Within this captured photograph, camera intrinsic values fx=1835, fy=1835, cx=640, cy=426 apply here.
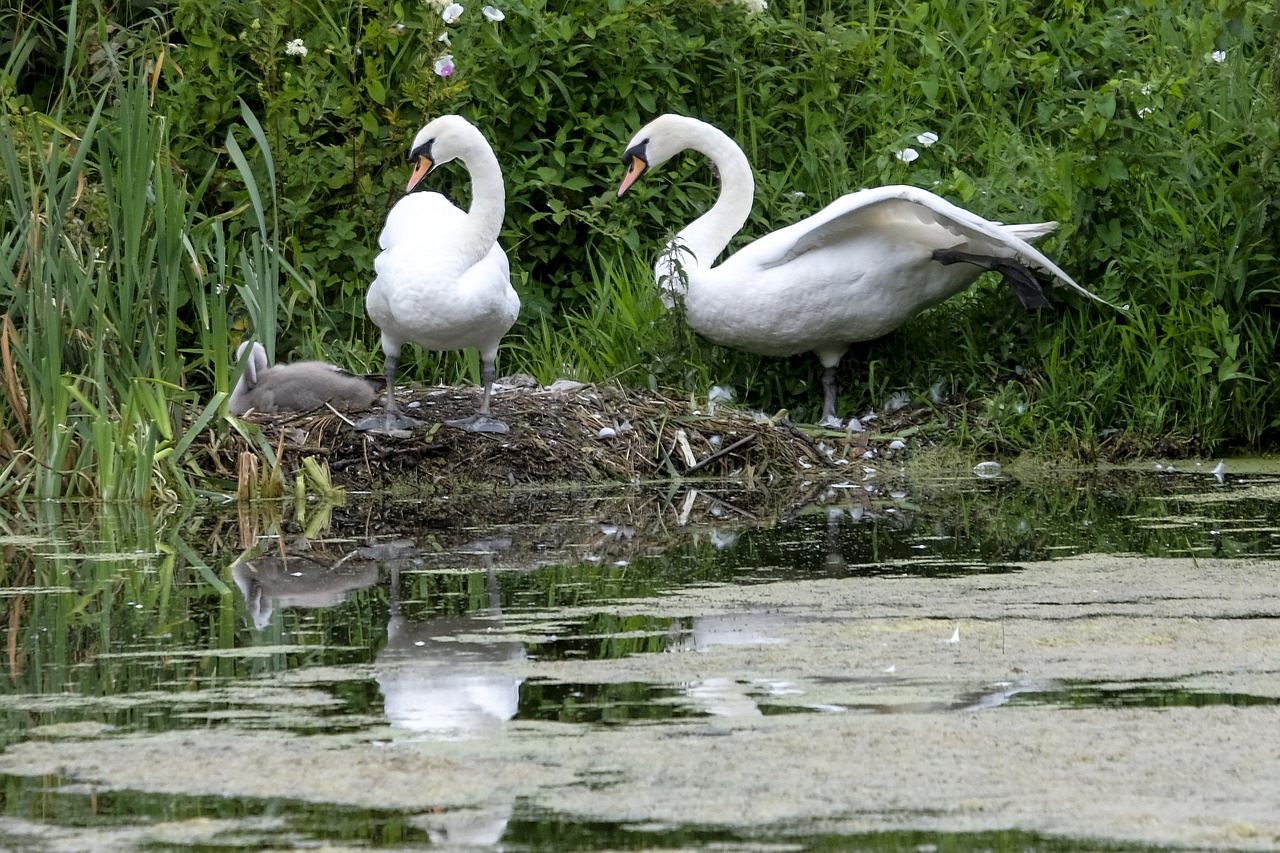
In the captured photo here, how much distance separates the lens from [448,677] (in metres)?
3.15

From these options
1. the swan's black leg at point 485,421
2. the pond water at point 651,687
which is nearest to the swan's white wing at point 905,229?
the swan's black leg at point 485,421

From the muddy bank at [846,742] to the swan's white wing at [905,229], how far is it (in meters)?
3.49

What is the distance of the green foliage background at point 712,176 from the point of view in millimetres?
7324

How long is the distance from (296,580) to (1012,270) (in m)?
3.86

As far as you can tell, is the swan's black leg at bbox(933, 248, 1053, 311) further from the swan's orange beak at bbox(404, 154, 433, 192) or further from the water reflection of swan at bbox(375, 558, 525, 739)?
the water reflection of swan at bbox(375, 558, 525, 739)

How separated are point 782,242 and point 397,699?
467 centimetres

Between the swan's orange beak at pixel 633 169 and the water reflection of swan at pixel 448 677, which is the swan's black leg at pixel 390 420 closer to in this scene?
Result: the swan's orange beak at pixel 633 169

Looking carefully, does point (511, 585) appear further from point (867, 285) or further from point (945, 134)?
point (945, 134)

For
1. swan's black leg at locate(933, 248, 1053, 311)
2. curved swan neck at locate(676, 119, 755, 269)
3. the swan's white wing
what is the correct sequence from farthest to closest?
curved swan neck at locate(676, 119, 755, 269) < swan's black leg at locate(933, 248, 1053, 311) < the swan's white wing

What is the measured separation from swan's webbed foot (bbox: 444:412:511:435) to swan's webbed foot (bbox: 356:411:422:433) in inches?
5.4

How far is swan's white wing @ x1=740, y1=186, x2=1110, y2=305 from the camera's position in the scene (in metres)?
7.01

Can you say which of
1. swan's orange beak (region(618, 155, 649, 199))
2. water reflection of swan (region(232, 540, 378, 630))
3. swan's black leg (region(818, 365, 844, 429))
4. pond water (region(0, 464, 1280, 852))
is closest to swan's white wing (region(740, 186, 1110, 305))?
swan's black leg (region(818, 365, 844, 429))

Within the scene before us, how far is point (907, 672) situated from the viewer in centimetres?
314

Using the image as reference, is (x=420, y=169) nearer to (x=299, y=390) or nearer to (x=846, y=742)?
(x=299, y=390)
